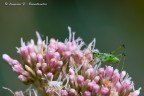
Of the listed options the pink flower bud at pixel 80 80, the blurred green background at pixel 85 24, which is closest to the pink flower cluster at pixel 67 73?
the pink flower bud at pixel 80 80

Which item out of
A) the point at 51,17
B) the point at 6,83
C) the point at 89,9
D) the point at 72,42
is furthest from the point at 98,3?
the point at 72,42

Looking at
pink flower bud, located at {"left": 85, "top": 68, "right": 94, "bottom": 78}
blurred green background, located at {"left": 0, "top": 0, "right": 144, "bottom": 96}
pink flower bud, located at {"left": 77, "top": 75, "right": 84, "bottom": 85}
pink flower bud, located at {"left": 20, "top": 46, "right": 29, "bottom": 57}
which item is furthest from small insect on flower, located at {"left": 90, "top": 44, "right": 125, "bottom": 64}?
blurred green background, located at {"left": 0, "top": 0, "right": 144, "bottom": 96}

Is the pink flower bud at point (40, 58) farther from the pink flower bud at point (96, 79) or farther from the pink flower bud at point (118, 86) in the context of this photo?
the pink flower bud at point (118, 86)

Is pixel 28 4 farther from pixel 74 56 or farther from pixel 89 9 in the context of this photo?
pixel 74 56

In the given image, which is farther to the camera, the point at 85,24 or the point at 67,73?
the point at 85,24

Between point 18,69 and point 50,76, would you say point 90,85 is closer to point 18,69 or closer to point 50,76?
point 50,76

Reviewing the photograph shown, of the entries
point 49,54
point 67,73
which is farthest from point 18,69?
point 67,73

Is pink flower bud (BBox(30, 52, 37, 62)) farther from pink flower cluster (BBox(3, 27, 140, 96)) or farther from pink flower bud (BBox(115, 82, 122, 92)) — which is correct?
pink flower bud (BBox(115, 82, 122, 92))
